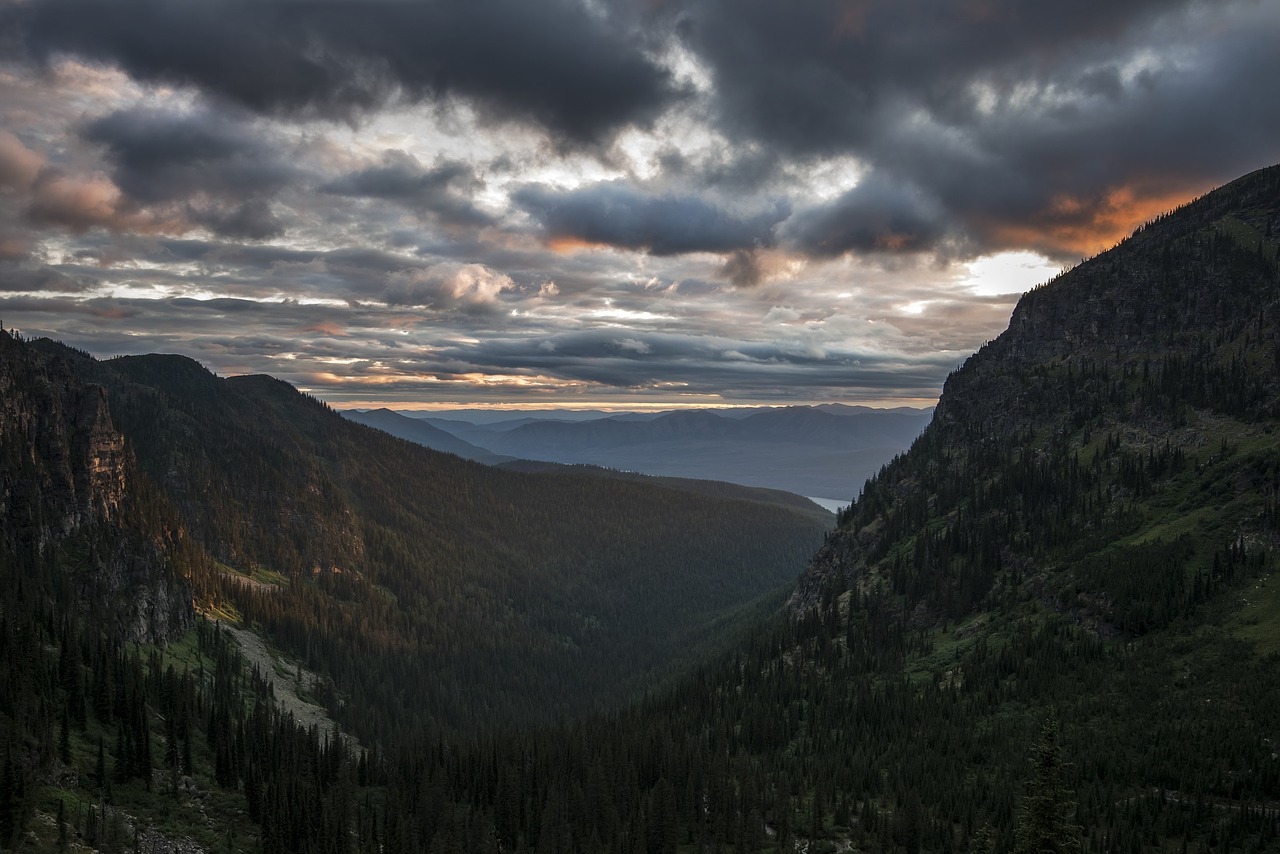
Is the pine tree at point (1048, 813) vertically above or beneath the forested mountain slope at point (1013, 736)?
above

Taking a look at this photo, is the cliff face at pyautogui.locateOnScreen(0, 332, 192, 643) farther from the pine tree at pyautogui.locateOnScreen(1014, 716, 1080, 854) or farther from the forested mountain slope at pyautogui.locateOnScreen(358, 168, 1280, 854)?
the pine tree at pyautogui.locateOnScreen(1014, 716, 1080, 854)

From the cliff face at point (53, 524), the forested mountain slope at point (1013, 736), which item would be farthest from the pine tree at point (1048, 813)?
the cliff face at point (53, 524)

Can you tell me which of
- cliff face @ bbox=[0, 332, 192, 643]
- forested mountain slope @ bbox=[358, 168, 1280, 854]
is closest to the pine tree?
forested mountain slope @ bbox=[358, 168, 1280, 854]

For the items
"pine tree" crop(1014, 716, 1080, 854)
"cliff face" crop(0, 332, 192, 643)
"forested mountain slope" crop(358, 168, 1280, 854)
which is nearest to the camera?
"pine tree" crop(1014, 716, 1080, 854)

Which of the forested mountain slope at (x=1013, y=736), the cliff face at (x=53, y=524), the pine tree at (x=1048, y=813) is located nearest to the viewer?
the pine tree at (x=1048, y=813)

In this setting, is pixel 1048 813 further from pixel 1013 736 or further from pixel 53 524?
pixel 53 524

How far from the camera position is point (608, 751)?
134 metres

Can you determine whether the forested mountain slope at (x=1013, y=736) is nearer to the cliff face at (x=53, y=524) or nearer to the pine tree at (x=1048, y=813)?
the pine tree at (x=1048, y=813)

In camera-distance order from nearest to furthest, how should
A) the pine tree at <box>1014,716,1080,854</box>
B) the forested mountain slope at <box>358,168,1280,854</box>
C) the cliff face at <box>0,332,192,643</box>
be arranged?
the pine tree at <box>1014,716,1080,854</box> < the forested mountain slope at <box>358,168,1280,854</box> < the cliff face at <box>0,332,192,643</box>

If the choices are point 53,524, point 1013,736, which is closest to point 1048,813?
point 1013,736

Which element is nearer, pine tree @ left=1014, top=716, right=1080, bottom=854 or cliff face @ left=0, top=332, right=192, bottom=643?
pine tree @ left=1014, top=716, right=1080, bottom=854

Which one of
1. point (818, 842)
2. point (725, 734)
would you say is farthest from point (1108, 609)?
point (818, 842)

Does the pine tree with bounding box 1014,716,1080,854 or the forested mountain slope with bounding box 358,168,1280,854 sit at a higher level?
the pine tree with bounding box 1014,716,1080,854

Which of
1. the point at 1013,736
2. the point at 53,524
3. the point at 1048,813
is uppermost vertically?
the point at 1048,813
